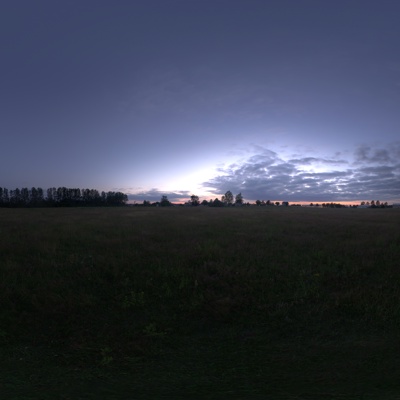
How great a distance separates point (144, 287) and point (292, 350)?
4.62 metres

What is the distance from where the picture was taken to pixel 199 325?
632 centimetres

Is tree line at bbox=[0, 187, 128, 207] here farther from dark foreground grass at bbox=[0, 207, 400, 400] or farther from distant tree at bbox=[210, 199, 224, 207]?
dark foreground grass at bbox=[0, 207, 400, 400]

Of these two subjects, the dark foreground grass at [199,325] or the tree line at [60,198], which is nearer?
the dark foreground grass at [199,325]

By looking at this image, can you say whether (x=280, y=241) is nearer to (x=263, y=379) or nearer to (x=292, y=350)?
(x=292, y=350)

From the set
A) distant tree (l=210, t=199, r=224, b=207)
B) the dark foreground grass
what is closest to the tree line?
distant tree (l=210, t=199, r=224, b=207)

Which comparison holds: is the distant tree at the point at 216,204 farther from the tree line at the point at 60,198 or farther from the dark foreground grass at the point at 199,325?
the dark foreground grass at the point at 199,325

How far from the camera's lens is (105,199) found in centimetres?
13100

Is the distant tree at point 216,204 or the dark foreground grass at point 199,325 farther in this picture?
the distant tree at point 216,204

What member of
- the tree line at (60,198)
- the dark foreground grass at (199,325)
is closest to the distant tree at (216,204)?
the tree line at (60,198)

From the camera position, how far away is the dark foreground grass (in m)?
4.28

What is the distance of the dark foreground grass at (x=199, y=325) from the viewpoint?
4.28 meters

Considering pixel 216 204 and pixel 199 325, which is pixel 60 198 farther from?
pixel 199 325

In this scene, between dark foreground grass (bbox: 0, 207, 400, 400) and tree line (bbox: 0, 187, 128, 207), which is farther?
tree line (bbox: 0, 187, 128, 207)

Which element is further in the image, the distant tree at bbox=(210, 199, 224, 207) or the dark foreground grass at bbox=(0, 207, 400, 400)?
the distant tree at bbox=(210, 199, 224, 207)
